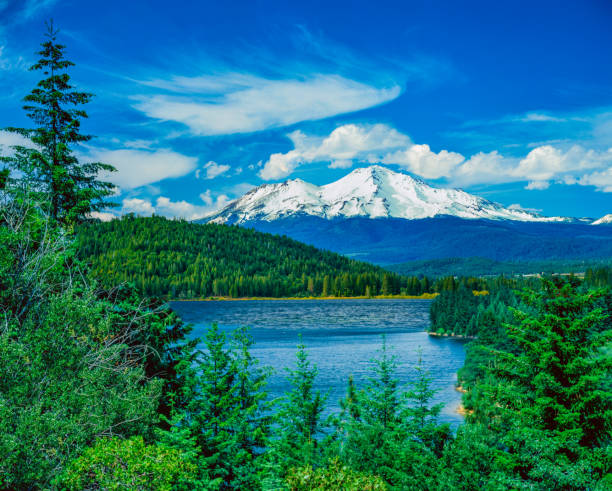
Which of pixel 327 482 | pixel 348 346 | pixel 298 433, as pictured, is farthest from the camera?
pixel 348 346

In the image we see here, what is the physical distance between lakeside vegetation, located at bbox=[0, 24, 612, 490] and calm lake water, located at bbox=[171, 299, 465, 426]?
3.69 m

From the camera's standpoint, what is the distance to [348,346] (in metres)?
93.9

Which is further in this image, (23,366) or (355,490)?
(23,366)

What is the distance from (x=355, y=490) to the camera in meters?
11.6

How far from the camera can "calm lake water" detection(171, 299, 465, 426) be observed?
58.2m

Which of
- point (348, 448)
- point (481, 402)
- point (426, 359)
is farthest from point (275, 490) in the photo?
point (426, 359)

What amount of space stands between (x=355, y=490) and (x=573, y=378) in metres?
14.2

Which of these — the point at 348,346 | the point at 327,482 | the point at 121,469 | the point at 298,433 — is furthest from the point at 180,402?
the point at 348,346

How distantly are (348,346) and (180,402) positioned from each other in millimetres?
74727

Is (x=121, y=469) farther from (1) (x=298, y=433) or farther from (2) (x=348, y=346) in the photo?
(2) (x=348, y=346)

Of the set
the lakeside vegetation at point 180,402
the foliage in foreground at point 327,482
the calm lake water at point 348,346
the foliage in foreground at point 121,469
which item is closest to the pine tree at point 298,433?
the lakeside vegetation at point 180,402

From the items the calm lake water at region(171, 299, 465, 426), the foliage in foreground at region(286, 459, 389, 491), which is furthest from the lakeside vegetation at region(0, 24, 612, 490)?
the calm lake water at region(171, 299, 465, 426)

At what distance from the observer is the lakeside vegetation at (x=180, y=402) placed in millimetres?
13445

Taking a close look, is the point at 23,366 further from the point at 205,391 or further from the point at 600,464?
the point at 600,464
